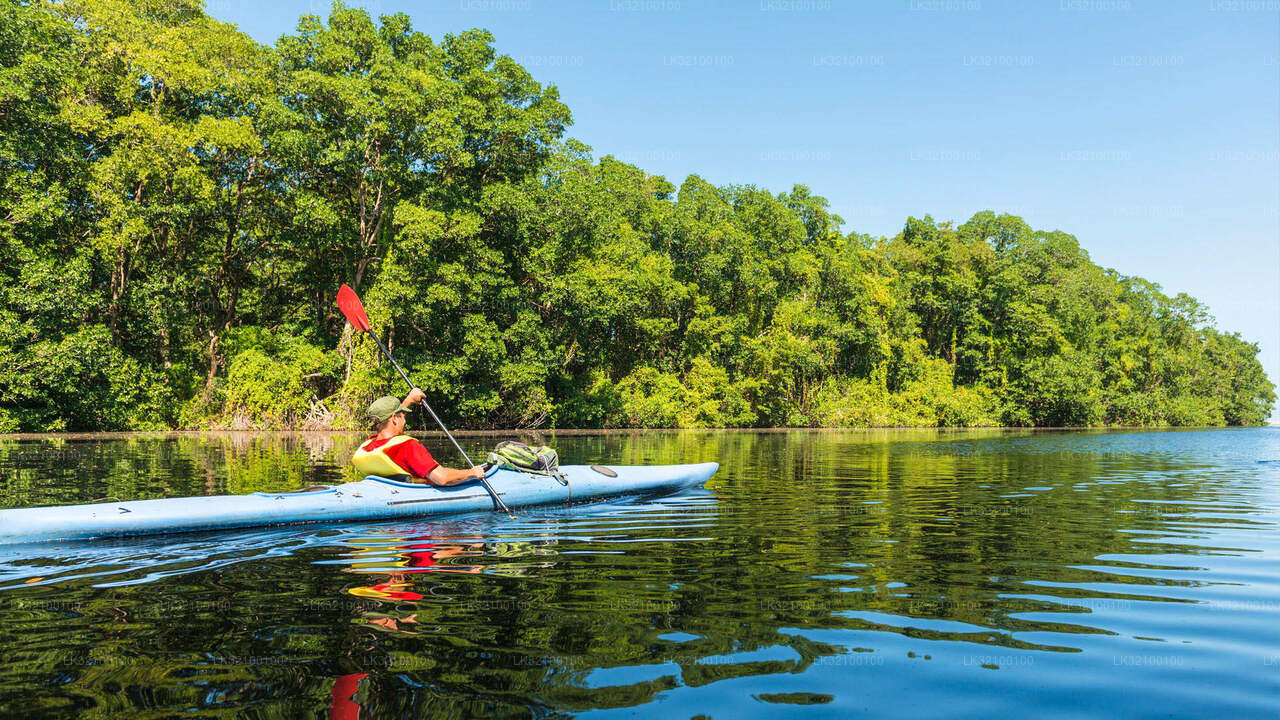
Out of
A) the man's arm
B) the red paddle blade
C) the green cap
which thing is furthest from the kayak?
the red paddle blade

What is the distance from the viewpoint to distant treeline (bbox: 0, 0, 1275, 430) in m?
18.8

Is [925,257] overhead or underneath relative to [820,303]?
overhead

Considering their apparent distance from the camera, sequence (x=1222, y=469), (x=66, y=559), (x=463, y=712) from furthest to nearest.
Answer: (x=1222, y=469) < (x=66, y=559) < (x=463, y=712)

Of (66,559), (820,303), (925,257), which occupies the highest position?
(925,257)

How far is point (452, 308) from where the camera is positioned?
75.9 feet

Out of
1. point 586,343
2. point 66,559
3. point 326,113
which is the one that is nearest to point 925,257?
point 586,343

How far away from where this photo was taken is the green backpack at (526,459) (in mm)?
7824

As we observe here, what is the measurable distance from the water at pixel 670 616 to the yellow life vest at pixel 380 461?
26.7 inches

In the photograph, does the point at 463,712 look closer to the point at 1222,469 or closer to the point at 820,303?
the point at 1222,469

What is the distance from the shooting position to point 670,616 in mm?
3486

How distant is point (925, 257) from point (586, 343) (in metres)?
24.5

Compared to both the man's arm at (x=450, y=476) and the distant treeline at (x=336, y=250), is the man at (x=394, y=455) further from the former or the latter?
the distant treeline at (x=336, y=250)

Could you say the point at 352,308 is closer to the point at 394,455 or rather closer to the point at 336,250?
the point at 394,455

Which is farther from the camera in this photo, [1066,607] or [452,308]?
[452,308]
